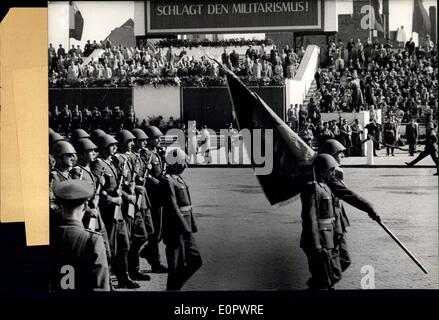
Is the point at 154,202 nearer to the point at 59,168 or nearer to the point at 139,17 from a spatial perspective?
the point at 59,168

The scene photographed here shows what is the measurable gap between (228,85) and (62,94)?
103 centimetres

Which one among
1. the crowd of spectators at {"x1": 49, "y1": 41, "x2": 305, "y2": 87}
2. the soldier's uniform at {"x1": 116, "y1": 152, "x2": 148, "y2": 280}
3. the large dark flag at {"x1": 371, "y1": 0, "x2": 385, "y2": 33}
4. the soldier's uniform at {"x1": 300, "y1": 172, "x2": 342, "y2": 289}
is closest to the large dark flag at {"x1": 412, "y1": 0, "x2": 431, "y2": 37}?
the large dark flag at {"x1": 371, "y1": 0, "x2": 385, "y2": 33}

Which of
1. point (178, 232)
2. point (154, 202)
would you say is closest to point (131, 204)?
point (154, 202)

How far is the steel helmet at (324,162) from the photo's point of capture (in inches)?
196

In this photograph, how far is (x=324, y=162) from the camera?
4988 millimetres

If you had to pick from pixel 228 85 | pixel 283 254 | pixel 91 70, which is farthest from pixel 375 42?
pixel 91 70

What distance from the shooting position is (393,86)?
17.0 feet

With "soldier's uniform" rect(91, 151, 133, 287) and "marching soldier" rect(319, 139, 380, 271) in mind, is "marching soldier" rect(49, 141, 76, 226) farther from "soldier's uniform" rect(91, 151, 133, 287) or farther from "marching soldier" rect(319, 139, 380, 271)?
"marching soldier" rect(319, 139, 380, 271)

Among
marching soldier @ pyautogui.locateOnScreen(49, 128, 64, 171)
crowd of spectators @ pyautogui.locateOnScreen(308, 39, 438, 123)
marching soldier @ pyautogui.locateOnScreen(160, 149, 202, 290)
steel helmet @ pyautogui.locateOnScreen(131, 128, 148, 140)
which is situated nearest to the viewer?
marching soldier @ pyautogui.locateOnScreen(49, 128, 64, 171)

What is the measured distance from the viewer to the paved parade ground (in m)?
4.82

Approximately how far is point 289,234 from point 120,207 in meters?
1.09

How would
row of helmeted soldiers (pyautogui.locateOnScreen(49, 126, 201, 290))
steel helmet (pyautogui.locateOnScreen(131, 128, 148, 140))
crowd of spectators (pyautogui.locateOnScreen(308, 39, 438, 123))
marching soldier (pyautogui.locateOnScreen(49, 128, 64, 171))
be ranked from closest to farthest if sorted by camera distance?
row of helmeted soldiers (pyautogui.locateOnScreen(49, 126, 201, 290)), marching soldier (pyautogui.locateOnScreen(49, 128, 64, 171)), crowd of spectators (pyautogui.locateOnScreen(308, 39, 438, 123)), steel helmet (pyautogui.locateOnScreen(131, 128, 148, 140))

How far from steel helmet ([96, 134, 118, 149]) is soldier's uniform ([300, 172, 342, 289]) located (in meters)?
1.25

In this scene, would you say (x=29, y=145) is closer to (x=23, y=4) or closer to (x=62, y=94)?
(x=62, y=94)
